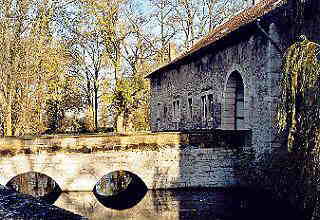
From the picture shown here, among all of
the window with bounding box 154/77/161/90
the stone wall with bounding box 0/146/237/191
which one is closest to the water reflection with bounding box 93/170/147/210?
the stone wall with bounding box 0/146/237/191

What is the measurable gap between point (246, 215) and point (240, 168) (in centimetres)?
277

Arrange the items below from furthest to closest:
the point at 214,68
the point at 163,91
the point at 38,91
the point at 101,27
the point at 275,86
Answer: the point at 101,27 → the point at 163,91 → the point at 38,91 → the point at 214,68 → the point at 275,86

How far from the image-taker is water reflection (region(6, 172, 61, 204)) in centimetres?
1254

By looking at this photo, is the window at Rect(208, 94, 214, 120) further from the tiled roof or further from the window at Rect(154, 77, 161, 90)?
the window at Rect(154, 77, 161, 90)

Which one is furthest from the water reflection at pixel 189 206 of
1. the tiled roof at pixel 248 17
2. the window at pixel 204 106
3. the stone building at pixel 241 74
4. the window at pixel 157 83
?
the window at pixel 157 83

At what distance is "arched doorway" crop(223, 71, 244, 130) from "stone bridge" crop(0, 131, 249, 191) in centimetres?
242

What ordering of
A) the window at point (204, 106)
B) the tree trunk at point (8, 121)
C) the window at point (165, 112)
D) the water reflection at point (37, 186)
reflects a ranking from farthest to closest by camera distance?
the window at point (165, 112), the tree trunk at point (8, 121), the window at point (204, 106), the water reflection at point (37, 186)

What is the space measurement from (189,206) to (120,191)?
3.63 m

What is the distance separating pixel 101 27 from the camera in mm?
24672

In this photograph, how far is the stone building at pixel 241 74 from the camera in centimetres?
1110

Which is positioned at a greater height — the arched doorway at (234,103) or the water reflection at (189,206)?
the arched doorway at (234,103)

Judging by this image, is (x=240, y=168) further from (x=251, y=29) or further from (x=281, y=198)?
(x=251, y=29)

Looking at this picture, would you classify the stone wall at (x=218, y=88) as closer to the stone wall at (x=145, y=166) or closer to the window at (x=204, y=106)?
the window at (x=204, y=106)

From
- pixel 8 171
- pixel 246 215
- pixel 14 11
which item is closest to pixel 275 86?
pixel 246 215
